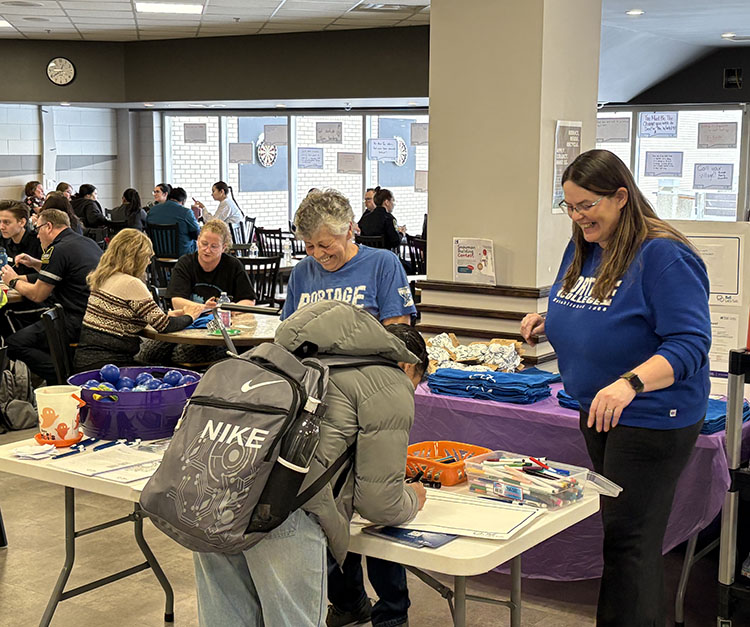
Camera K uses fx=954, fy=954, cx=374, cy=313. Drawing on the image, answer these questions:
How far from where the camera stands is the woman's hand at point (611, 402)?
225 cm

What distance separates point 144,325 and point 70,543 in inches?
79.6

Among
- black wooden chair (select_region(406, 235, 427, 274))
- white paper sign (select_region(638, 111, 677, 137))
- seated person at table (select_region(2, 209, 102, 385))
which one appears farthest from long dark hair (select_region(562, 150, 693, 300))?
white paper sign (select_region(638, 111, 677, 137))

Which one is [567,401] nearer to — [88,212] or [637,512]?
[637,512]

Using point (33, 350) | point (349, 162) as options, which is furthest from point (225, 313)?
point (349, 162)

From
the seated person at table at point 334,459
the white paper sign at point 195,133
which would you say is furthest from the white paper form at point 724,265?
the white paper sign at point 195,133

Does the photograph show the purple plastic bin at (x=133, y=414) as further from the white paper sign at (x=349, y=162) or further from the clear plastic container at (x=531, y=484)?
the white paper sign at (x=349, y=162)

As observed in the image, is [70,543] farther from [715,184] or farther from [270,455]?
[715,184]

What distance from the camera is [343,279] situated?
316cm

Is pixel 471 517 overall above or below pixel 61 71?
below

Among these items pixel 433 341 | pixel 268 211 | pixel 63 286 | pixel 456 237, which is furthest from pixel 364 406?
pixel 268 211

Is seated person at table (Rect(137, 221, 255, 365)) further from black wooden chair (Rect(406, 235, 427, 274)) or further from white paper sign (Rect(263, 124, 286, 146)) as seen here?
white paper sign (Rect(263, 124, 286, 146))

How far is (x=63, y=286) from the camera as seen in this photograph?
5695 mm

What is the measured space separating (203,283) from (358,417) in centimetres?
353

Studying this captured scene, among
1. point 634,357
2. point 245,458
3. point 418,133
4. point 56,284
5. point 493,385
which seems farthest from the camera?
point 418,133
